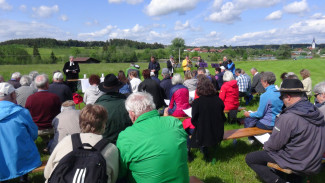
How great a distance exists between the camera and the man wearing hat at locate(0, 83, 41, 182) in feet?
9.44

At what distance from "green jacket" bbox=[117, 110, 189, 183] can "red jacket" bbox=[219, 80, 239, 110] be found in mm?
3932

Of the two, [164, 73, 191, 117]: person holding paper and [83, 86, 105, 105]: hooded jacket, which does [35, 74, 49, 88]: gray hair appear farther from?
[164, 73, 191, 117]: person holding paper

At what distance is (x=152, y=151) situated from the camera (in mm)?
2045

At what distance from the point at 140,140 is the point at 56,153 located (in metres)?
0.80

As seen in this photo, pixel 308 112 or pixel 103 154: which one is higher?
pixel 308 112

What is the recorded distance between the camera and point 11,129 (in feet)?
9.51

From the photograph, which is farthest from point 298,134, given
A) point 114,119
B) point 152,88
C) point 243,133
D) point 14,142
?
point 152,88

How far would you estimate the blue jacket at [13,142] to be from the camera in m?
2.88

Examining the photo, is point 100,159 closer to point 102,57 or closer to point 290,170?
point 290,170

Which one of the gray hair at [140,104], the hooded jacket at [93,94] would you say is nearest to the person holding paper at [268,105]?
the gray hair at [140,104]

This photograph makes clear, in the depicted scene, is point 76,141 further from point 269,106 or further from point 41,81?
point 269,106

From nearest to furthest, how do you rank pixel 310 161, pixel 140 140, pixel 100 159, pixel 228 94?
pixel 100 159 < pixel 140 140 < pixel 310 161 < pixel 228 94

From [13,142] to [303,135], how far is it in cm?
375

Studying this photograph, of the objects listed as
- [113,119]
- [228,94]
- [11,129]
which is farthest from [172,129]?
[228,94]
